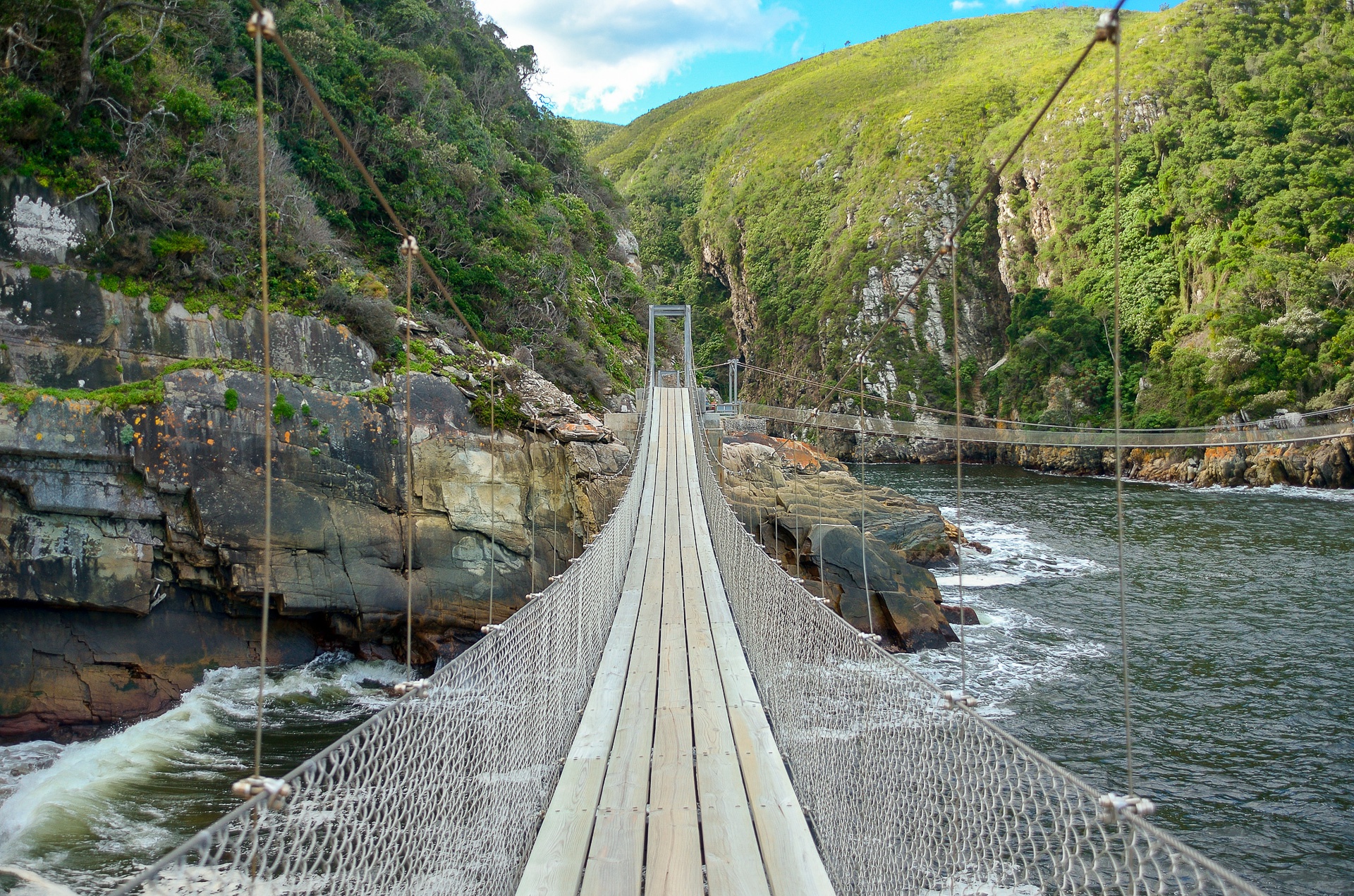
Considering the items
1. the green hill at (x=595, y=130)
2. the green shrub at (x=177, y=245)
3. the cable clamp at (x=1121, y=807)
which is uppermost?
the green hill at (x=595, y=130)

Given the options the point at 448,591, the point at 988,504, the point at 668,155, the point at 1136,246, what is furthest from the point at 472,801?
the point at 668,155

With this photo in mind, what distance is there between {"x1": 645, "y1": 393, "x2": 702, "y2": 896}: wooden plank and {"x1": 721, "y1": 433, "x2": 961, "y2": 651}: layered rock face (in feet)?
8.34

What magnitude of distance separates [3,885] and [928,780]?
6.08m

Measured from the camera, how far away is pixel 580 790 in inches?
115

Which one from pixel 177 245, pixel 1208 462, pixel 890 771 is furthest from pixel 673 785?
pixel 1208 462

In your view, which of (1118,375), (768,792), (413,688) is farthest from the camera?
(768,792)

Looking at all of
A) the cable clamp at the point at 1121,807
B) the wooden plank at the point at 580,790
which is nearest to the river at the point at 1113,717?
the wooden plank at the point at 580,790

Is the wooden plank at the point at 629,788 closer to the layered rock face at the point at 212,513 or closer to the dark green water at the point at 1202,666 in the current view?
the layered rock face at the point at 212,513

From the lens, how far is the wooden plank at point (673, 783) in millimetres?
2410

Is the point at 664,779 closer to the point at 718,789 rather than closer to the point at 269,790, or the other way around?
the point at 718,789

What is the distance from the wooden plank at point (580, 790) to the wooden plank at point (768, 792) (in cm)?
58

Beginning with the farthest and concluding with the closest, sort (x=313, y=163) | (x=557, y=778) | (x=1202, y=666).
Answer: (x=313, y=163) < (x=1202, y=666) < (x=557, y=778)

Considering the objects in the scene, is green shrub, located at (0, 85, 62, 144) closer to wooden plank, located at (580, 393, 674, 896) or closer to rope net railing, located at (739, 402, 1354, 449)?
wooden plank, located at (580, 393, 674, 896)

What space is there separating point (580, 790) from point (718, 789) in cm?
54
